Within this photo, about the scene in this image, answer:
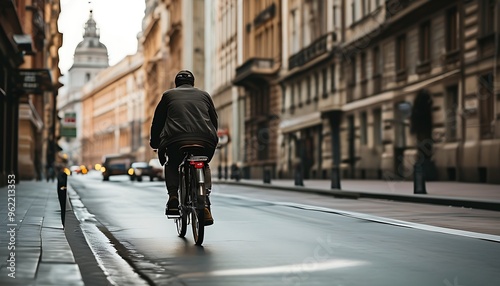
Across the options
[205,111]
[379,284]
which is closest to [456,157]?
[205,111]

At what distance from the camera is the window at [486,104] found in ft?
90.7

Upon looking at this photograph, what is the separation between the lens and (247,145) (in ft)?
204

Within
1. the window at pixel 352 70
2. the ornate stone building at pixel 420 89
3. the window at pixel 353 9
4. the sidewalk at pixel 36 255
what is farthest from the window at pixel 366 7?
the sidewalk at pixel 36 255

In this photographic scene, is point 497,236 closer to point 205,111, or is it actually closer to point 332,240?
point 332,240

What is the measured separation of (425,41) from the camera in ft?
111

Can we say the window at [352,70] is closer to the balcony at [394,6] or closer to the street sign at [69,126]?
the balcony at [394,6]

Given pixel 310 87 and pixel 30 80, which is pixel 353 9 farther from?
pixel 30 80

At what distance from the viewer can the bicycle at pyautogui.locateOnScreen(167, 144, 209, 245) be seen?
9.15 metres

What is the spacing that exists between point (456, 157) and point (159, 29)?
274 feet

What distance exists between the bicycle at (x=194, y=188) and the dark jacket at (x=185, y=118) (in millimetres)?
147

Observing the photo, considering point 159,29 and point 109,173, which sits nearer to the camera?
point 109,173

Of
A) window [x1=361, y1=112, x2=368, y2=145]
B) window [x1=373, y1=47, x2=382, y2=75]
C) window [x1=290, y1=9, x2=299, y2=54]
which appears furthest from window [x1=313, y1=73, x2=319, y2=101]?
window [x1=373, y1=47, x2=382, y2=75]

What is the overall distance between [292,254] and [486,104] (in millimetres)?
20853

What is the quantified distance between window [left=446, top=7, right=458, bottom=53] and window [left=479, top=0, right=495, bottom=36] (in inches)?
97.2
